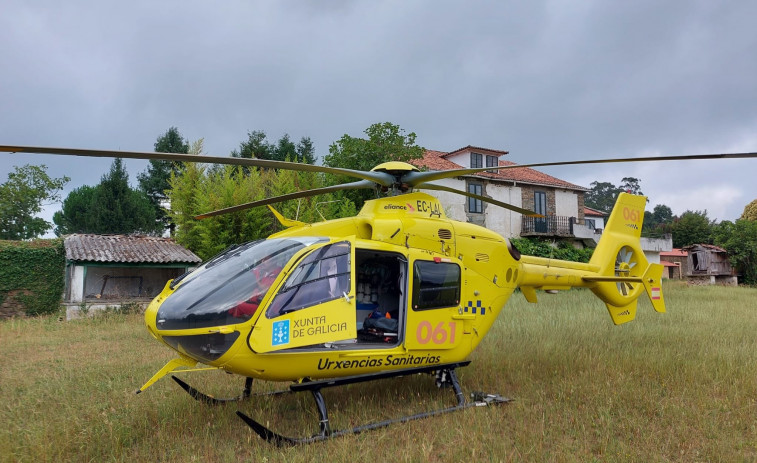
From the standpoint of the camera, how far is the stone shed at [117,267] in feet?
57.9

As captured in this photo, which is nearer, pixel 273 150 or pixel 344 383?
pixel 344 383

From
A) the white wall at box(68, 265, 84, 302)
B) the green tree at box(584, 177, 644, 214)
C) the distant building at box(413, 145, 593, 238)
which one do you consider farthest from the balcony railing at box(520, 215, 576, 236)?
the green tree at box(584, 177, 644, 214)

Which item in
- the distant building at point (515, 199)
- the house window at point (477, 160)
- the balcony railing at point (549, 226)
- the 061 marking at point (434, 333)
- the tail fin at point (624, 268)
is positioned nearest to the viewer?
the 061 marking at point (434, 333)

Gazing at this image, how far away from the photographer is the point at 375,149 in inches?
Answer: 909

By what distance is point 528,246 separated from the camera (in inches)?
1090

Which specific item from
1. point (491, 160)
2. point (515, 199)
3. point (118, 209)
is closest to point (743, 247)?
point (515, 199)

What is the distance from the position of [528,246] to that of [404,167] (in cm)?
2302

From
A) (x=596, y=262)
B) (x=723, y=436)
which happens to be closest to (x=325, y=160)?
(x=596, y=262)

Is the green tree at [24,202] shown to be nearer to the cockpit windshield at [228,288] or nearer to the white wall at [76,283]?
the white wall at [76,283]

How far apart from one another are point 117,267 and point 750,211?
5806 cm

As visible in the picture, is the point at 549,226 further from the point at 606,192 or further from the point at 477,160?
the point at 606,192

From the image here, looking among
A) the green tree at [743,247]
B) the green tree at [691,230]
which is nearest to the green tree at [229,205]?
the green tree at [743,247]

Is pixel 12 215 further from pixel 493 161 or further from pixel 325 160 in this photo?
pixel 493 161

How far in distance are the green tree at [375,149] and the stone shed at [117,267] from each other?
8.44 m
